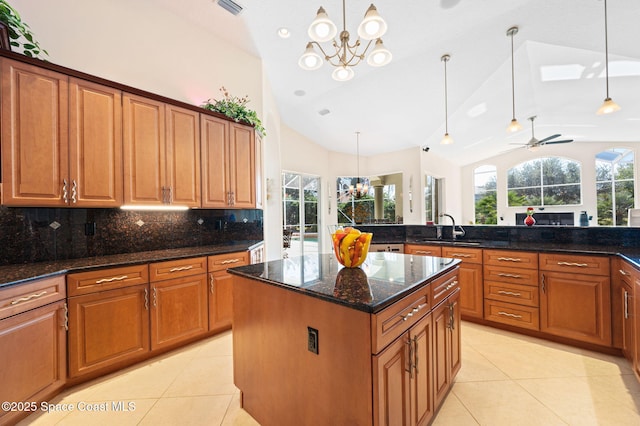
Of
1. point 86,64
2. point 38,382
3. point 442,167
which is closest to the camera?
point 38,382

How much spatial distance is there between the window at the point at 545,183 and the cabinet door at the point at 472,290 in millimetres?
8093

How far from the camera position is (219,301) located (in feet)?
8.63

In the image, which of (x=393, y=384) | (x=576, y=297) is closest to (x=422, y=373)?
(x=393, y=384)

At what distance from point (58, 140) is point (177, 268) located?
1311mm

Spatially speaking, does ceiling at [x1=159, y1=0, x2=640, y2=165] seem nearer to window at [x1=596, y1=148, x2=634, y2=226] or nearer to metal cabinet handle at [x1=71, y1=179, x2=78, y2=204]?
window at [x1=596, y1=148, x2=634, y2=226]

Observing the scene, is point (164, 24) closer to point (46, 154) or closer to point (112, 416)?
point (46, 154)

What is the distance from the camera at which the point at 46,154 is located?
1923 mm

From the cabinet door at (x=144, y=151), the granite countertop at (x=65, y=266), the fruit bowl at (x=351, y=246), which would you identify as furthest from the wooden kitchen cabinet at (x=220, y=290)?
the fruit bowl at (x=351, y=246)

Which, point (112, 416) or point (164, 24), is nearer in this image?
point (112, 416)

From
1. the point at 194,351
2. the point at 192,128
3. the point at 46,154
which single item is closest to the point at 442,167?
the point at 192,128

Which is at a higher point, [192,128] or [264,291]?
[192,128]

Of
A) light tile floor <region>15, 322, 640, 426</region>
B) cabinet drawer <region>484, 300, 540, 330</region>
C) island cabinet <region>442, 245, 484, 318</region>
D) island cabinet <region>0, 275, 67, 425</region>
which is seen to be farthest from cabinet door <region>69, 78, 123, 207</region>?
cabinet drawer <region>484, 300, 540, 330</region>

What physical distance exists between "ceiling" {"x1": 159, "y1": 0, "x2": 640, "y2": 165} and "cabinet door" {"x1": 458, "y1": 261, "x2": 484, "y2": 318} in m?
2.81

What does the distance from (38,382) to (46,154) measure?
5.07 ft
